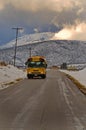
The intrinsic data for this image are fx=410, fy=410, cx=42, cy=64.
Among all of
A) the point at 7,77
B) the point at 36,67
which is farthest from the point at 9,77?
the point at 36,67

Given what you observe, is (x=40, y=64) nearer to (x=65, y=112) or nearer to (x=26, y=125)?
(x=65, y=112)

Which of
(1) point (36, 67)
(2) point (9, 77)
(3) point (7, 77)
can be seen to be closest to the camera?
(3) point (7, 77)

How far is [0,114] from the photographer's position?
47.7ft

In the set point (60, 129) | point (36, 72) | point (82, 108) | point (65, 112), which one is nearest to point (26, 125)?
point (60, 129)

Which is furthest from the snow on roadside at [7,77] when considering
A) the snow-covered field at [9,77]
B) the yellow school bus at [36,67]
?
the yellow school bus at [36,67]

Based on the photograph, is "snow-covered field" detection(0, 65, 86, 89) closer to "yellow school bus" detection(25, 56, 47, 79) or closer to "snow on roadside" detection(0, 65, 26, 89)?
"snow on roadside" detection(0, 65, 26, 89)

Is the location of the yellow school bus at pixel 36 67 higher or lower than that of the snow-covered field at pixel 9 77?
higher

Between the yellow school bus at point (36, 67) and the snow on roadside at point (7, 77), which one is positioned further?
the yellow school bus at point (36, 67)

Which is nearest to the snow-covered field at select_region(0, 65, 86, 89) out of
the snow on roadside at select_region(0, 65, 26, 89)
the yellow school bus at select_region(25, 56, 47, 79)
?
the snow on roadside at select_region(0, 65, 26, 89)

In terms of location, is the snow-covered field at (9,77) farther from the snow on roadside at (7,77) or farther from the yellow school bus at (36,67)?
the yellow school bus at (36,67)

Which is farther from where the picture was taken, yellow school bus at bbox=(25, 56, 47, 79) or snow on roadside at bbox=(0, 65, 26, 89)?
yellow school bus at bbox=(25, 56, 47, 79)

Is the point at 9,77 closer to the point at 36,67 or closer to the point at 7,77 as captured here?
the point at 7,77

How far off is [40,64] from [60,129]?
46.1 m

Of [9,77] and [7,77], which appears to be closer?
[7,77]
